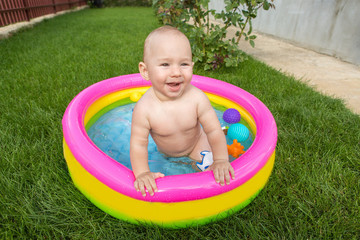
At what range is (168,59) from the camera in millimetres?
1371

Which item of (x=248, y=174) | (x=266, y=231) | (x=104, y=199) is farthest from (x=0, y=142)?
(x=266, y=231)

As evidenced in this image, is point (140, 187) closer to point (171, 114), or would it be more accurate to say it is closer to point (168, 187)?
point (168, 187)

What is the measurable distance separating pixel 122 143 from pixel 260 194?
129cm

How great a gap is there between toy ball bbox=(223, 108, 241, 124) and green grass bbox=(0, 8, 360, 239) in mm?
389

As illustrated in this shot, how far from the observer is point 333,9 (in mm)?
5059

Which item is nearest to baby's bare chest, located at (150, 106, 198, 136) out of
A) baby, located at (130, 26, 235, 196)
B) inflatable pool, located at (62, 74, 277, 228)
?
baby, located at (130, 26, 235, 196)

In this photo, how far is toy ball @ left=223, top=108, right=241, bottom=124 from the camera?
7.66 ft

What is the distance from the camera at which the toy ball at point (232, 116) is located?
7.66 feet

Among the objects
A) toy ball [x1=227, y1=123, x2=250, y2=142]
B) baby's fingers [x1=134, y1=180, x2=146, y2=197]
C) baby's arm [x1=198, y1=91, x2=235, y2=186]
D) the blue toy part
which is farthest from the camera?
toy ball [x1=227, y1=123, x2=250, y2=142]

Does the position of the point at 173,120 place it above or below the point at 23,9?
above

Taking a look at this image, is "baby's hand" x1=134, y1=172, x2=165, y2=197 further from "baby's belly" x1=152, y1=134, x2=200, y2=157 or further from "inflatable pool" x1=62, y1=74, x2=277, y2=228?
"baby's belly" x1=152, y1=134, x2=200, y2=157

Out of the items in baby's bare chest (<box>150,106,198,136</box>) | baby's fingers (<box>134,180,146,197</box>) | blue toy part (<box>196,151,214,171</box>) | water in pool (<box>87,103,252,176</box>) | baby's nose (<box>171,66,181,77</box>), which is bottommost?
water in pool (<box>87,103,252,176</box>)

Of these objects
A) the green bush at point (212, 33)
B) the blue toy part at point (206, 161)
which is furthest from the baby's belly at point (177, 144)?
the green bush at point (212, 33)

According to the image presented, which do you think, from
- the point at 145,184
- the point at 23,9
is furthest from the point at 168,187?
the point at 23,9
